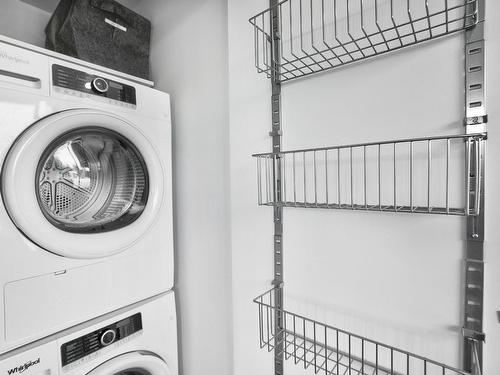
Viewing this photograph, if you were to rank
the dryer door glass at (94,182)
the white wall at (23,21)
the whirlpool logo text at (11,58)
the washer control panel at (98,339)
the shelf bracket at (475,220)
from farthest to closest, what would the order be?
the white wall at (23,21)
the dryer door glass at (94,182)
the washer control panel at (98,339)
the whirlpool logo text at (11,58)
the shelf bracket at (475,220)

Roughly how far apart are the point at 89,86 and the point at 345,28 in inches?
34.6

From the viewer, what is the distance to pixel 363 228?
860 mm

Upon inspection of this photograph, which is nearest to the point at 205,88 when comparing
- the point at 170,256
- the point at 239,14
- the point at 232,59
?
the point at 232,59

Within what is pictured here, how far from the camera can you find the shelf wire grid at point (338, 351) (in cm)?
79

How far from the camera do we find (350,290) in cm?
89

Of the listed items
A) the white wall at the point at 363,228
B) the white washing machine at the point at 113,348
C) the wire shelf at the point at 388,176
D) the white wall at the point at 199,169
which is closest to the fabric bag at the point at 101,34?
the white wall at the point at 199,169

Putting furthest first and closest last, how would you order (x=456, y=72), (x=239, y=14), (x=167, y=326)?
(x=167, y=326)
(x=239, y=14)
(x=456, y=72)

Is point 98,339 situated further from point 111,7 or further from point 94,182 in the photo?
point 111,7

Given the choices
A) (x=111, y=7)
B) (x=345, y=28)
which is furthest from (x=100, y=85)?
(x=345, y=28)

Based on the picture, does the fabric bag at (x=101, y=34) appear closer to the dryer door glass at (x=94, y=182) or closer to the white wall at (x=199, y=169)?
the white wall at (x=199, y=169)

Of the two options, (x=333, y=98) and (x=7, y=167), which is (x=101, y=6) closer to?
(x=7, y=167)

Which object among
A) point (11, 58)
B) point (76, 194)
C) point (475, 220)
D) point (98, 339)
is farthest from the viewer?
point (76, 194)

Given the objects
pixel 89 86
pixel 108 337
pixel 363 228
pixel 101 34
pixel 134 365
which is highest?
pixel 101 34

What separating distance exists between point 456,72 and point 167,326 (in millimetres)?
1349
